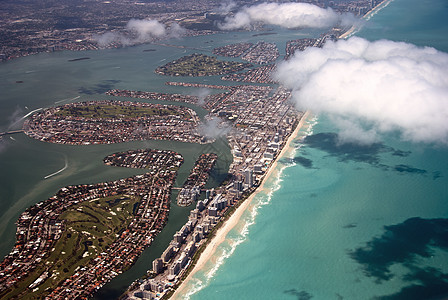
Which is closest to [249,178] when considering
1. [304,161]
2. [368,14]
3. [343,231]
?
[304,161]

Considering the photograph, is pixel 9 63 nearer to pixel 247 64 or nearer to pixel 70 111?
pixel 70 111

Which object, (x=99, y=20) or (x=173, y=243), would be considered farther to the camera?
(x=99, y=20)

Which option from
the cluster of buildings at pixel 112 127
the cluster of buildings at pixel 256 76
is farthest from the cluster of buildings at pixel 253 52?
the cluster of buildings at pixel 112 127

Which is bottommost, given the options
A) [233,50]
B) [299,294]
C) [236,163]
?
[299,294]

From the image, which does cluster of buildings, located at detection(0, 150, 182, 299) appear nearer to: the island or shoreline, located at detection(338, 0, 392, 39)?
the island

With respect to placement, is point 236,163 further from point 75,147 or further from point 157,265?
point 75,147

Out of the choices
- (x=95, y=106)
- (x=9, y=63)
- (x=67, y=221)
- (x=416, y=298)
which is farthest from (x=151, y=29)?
(x=416, y=298)
